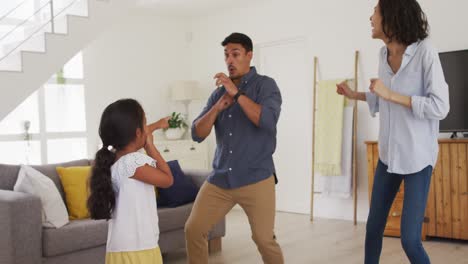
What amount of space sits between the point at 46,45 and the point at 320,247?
10.00 feet

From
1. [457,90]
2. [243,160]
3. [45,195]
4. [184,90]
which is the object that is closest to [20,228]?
[45,195]

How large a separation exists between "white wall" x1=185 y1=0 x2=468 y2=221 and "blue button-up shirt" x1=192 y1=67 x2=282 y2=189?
9.71 ft

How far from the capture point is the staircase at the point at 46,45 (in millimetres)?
4664

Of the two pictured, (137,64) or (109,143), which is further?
(137,64)

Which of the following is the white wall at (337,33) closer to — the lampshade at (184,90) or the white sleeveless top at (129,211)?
the lampshade at (184,90)

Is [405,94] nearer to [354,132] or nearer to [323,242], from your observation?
[323,242]

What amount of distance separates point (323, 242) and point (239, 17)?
3330mm

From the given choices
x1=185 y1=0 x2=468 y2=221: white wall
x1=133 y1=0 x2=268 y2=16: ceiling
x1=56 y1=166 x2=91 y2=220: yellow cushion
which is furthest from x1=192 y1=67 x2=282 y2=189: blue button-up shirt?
x1=133 y1=0 x2=268 y2=16: ceiling

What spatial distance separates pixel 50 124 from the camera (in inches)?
243

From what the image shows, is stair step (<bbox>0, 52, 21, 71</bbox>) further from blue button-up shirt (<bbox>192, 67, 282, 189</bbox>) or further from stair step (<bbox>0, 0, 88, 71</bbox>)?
blue button-up shirt (<bbox>192, 67, 282, 189</bbox>)

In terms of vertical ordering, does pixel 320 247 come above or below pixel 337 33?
below

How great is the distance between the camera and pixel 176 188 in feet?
14.2

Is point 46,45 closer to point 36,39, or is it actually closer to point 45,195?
point 36,39

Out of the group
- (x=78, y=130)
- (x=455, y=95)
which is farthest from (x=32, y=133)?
(x=455, y=95)
